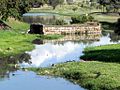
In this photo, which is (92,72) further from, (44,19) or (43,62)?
(44,19)

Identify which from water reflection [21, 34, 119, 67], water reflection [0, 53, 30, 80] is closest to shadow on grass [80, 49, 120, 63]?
water reflection [21, 34, 119, 67]

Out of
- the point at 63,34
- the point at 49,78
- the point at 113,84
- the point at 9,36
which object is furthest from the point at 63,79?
the point at 63,34

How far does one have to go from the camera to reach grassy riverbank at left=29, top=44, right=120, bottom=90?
39.0 meters

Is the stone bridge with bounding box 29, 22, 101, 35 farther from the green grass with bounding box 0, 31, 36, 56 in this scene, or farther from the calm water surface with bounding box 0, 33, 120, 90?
the green grass with bounding box 0, 31, 36, 56

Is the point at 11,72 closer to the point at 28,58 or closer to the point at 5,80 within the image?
the point at 5,80

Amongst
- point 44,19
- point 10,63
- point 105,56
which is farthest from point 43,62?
point 44,19

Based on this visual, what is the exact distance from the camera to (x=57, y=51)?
69250mm

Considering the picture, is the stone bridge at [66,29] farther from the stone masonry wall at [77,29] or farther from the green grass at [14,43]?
the green grass at [14,43]

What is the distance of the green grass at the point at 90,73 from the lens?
3887cm

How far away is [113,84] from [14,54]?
86.7ft

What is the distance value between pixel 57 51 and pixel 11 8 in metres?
29.1

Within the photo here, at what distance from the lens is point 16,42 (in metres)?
73.4

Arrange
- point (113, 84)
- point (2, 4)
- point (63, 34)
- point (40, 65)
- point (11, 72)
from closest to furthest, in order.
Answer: point (113, 84), point (11, 72), point (40, 65), point (2, 4), point (63, 34)

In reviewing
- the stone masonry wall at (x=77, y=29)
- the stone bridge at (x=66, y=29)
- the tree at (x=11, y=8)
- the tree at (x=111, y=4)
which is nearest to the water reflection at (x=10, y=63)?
the tree at (x=11, y=8)
